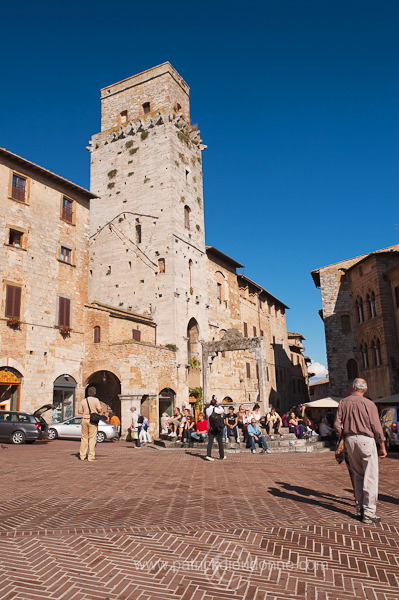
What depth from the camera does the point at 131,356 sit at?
23.8m

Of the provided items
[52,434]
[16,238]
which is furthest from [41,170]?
[52,434]

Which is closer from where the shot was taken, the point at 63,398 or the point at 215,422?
the point at 215,422

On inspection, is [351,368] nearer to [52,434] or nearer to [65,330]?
[65,330]

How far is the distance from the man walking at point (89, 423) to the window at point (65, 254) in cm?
1458

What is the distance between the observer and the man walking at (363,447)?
18.6 feet

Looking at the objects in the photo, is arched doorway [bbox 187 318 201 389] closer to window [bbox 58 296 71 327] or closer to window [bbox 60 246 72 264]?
window [bbox 58 296 71 327]

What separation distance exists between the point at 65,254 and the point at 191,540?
22.2 m

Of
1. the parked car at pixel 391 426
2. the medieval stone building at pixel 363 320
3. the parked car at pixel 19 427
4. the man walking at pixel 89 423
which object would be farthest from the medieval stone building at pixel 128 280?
the parked car at pixel 391 426

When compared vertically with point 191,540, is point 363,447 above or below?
above

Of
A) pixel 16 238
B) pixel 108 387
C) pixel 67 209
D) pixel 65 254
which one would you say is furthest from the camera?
pixel 67 209

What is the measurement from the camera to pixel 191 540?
15.9 ft

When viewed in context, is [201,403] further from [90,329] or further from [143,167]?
[143,167]

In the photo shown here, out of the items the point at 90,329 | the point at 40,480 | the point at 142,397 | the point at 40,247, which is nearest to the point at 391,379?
the point at 142,397

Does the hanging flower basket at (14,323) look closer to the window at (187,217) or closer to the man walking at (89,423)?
the man walking at (89,423)
